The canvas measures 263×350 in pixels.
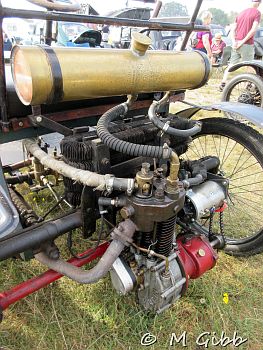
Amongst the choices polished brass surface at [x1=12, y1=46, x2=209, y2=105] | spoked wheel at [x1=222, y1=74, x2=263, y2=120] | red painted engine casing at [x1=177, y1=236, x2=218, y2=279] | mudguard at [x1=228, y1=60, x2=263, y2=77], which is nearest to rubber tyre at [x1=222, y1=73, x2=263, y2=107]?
spoked wheel at [x1=222, y1=74, x2=263, y2=120]

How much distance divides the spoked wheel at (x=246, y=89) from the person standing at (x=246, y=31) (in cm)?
160

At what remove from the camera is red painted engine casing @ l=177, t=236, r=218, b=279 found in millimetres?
1650

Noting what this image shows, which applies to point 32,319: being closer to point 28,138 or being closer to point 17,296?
point 17,296

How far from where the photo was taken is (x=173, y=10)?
8.38 ft

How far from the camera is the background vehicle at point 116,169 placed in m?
1.29

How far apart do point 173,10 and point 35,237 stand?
7.01ft

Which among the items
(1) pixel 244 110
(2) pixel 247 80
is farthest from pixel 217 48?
(1) pixel 244 110

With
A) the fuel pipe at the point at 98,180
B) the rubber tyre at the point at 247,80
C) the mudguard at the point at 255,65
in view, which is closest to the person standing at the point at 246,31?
the mudguard at the point at 255,65

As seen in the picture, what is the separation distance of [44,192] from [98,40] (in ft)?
8.61

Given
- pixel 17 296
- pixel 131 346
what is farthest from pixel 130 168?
pixel 131 346

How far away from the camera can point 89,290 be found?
6.18ft

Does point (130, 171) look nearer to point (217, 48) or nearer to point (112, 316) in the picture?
point (112, 316)

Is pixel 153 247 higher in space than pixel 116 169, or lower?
lower

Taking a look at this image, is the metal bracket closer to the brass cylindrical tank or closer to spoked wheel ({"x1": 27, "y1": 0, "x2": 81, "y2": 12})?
the brass cylindrical tank
